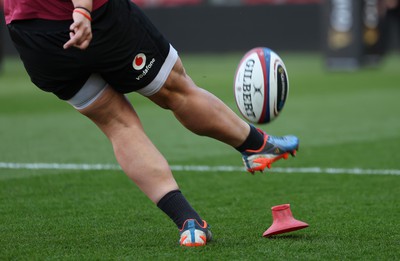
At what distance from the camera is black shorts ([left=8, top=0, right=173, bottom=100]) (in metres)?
3.92

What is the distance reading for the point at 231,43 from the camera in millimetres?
27422

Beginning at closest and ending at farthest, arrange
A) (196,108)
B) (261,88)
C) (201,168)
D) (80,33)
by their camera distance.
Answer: (80,33) < (196,108) < (261,88) < (201,168)

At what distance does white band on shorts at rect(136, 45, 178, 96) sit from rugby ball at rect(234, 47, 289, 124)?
58 cm

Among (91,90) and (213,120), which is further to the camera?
(213,120)

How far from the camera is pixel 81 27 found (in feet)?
12.1

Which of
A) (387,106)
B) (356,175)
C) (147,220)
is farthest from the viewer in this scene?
(387,106)

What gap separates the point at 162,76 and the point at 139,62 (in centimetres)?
14

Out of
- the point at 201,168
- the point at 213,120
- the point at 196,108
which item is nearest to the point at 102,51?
the point at 196,108

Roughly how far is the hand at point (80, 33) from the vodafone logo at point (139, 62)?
12.1 inches

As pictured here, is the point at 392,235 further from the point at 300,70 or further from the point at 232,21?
the point at 232,21

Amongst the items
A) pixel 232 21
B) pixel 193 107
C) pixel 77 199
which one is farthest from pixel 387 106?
pixel 232 21

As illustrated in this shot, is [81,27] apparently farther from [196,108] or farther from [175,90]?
[196,108]

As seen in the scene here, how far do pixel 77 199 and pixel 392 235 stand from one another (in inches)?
78.8

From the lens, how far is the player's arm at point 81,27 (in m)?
3.68
